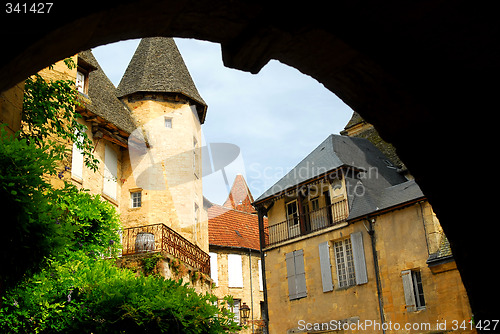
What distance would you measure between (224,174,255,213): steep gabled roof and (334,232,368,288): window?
1823 centimetres

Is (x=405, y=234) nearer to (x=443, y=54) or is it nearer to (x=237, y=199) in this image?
(x=443, y=54)

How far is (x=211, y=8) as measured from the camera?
2244 mm

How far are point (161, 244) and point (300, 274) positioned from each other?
5.00 meters

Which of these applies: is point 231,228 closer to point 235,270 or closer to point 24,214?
point 235,270

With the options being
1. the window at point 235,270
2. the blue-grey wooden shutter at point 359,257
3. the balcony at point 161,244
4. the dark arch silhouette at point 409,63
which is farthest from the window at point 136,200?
the dark arch silhouette at point 409,63

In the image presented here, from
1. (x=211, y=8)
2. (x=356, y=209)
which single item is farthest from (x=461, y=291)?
(x=211, y=8)

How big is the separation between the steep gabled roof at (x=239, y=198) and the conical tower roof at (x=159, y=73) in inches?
555

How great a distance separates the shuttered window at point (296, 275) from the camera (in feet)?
60.8

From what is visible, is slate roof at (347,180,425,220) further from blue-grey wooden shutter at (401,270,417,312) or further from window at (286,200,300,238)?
window at (286,200,300,238)

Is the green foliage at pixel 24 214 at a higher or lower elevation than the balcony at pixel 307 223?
lower

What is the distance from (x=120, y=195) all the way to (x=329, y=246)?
7795 millimetres

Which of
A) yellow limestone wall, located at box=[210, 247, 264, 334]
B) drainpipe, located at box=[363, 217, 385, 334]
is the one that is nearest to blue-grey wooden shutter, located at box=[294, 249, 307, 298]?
drainpipe, located at box=[363, 217, 385, 334]

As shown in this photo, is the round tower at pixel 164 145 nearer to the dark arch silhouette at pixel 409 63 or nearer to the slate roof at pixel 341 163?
the slate roof at pixel 341 163

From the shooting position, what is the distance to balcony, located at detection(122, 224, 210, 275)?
17297mm
